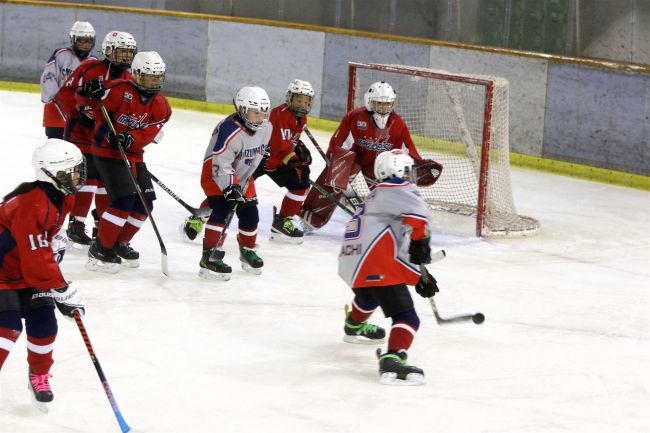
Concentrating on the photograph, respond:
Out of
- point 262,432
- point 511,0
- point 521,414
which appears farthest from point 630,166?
point 262,432

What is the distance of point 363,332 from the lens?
496cm

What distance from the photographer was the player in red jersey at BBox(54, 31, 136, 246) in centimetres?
617

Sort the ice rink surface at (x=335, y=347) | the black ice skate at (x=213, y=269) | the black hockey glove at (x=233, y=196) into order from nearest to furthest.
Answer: the ice rink surface at (x=335, y=347)
the black hockey glove at (x=233, y=196)
the black ice skate at (x=213, y=269)

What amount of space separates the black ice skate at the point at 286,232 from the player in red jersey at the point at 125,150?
997 mm

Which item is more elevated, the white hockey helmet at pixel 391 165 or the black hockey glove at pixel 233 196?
the white hockey helmet at pixel 391 165

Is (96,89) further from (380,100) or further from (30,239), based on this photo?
(30,239)

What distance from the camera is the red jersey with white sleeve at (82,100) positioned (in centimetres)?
617

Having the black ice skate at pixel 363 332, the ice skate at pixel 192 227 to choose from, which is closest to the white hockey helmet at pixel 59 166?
the black ice skate at pixel 363 332

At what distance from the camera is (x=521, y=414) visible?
4270 millimetres

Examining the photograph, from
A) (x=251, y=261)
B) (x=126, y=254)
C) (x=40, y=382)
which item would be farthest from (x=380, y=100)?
(x=40, y=382)

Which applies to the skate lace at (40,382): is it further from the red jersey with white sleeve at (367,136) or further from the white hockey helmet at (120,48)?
the red jersey with white sleeve at (367,136)

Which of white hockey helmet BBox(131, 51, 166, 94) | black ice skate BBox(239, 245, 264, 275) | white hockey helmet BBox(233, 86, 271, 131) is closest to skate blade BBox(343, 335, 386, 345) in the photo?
black ice skate BBox(239, 245, 264, 275)

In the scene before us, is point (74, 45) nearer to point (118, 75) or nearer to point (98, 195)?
point (118, 75)

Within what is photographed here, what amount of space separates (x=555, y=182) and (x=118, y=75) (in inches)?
145
